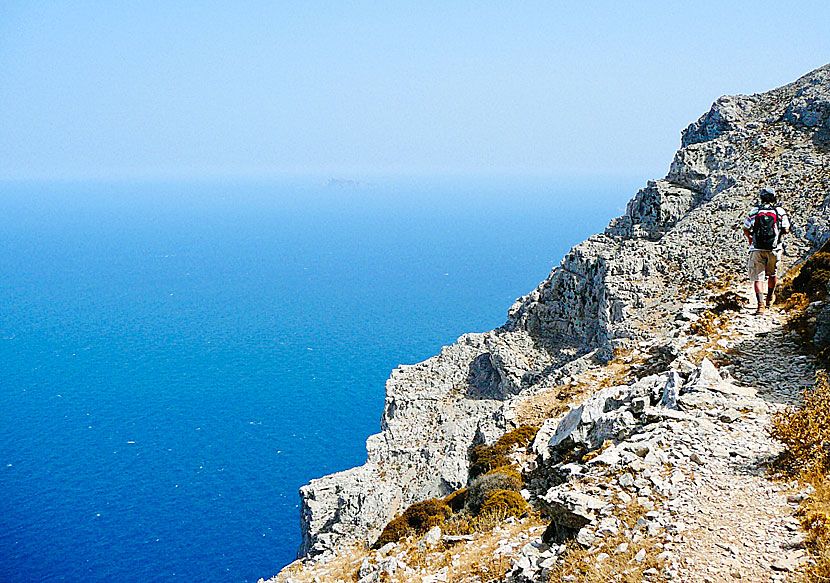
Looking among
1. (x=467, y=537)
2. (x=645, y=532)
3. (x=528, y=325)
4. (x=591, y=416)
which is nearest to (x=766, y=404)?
(x=591, y=416)

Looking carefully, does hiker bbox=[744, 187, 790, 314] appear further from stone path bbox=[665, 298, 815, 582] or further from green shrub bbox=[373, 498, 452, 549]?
green shrub bbox=[373, 498, 452, 549]

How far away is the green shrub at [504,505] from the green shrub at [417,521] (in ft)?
10.5

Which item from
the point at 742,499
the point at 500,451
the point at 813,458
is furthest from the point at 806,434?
the point at 500,451

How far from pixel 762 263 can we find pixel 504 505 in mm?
13231

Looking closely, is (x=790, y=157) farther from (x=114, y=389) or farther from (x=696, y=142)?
(x=114, y=389)

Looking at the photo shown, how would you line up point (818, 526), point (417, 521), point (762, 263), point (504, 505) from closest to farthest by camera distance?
1. point (818, 526)
2. point (504, 505)
3. point (417, 521)
4. point (762, 263)

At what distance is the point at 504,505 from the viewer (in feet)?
58.3

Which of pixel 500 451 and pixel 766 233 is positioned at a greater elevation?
pixel 766 233

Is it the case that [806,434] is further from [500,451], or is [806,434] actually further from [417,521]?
[417,521]

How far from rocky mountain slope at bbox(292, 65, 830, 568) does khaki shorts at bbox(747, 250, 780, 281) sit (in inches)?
134

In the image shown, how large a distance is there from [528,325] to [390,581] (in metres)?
33.4

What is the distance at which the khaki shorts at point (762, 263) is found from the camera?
2162 cm

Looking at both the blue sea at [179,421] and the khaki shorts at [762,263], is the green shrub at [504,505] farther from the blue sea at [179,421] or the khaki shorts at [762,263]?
the blue sea at [179,421]

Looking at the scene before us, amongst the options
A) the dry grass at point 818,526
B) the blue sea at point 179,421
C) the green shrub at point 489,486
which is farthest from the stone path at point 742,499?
the blue sea at point 179,421
